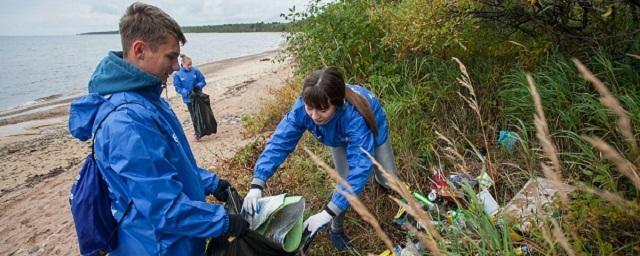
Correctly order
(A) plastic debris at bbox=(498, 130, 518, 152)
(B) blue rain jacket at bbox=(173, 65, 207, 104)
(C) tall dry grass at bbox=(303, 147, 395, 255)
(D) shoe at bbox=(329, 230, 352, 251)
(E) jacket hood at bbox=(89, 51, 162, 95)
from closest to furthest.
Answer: (C) tall dry grass at bbox=(303, 147, 395, 255) → (E) jacket hood at bbox=(89, 51, 162, 95) → (D) shoe at bbox=(329, 230, 352, 251) → (A) plastic debris at bbox=(498, 130, 518, 152) → (B) blue rain jacket at bbox=(173, 65, 207, 104)

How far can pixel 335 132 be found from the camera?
2699 millimetres

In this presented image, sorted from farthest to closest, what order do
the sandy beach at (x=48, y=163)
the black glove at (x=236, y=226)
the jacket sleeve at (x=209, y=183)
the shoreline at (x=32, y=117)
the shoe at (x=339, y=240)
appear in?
the shoreline at (x=32, y=117) < the sandy beach at (x=48, y=163) < the shoe at (x=339, y=240) < the jacket sleeve at (x=209, y=183) < the black glove at (x=236, y=226)

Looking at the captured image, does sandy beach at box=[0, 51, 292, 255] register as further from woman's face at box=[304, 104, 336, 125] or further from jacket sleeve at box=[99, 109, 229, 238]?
jacket sleeve at box=[99, 109, 229, 238]

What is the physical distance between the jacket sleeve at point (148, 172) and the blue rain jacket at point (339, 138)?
0.82 m

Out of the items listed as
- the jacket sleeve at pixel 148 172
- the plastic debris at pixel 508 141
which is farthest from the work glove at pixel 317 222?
the plastic debris at pixel 508 141

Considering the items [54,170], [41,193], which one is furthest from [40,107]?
[41,193]

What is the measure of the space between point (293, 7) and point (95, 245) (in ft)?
13.2

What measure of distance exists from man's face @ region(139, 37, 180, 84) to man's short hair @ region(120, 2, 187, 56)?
0.07 feet

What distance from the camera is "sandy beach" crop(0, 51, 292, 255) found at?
464 centimetres

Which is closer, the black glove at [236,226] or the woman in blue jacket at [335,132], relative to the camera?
the black glove at [236,226]

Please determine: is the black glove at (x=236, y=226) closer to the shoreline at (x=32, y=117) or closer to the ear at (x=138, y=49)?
the ear at (x=138, y=49)

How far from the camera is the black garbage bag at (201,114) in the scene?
296 inches

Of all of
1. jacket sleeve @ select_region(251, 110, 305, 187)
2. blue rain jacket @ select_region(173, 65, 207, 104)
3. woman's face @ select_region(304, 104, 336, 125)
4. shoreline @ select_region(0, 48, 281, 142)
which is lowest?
shoreline @ select_region(0, 48, 281, 142)

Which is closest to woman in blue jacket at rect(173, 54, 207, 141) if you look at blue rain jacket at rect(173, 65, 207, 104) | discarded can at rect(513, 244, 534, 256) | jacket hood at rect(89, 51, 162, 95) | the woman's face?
blue rain jacket at rect(173, 65, 207, 104)
